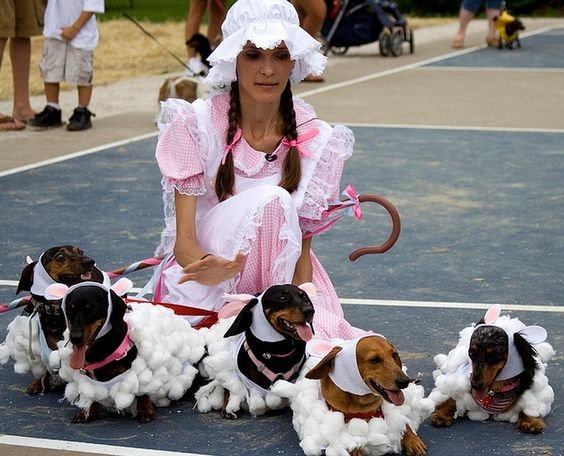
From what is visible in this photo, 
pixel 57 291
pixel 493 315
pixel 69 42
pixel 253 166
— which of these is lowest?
pixel 69 42

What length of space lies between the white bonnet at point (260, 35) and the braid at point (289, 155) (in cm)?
18

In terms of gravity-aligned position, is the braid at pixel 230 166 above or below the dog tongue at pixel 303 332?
above

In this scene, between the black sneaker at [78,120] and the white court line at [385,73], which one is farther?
the white court line at [385,73]

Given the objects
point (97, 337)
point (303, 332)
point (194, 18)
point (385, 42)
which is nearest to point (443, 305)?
point (303, 332)

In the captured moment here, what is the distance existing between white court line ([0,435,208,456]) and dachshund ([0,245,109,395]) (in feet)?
1.22

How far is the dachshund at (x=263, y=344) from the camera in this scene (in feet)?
12.8

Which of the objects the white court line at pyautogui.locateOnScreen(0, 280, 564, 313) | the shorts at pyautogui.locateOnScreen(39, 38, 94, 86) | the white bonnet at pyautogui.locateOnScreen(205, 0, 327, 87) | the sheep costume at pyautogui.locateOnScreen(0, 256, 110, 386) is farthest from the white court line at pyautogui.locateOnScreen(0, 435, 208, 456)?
the shorts at pyautogui.locateOnScreen(39, 38, 94, 86)

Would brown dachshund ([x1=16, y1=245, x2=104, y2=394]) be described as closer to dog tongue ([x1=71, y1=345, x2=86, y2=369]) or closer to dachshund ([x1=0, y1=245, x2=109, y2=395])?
dachshund ([x1=0, y1=245, x2=109, y2=395])

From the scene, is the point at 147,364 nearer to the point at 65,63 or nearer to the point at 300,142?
the point at 300,142

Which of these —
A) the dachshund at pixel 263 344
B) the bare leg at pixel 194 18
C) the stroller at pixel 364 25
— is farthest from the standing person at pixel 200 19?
the dachshund at pixel 263 344

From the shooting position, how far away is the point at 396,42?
16.2m

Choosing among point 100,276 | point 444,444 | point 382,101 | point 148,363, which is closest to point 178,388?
point 148,363

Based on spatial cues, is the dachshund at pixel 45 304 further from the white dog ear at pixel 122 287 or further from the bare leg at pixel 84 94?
the bare leg at pixel 84 94

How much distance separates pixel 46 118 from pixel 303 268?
6.11 meters
